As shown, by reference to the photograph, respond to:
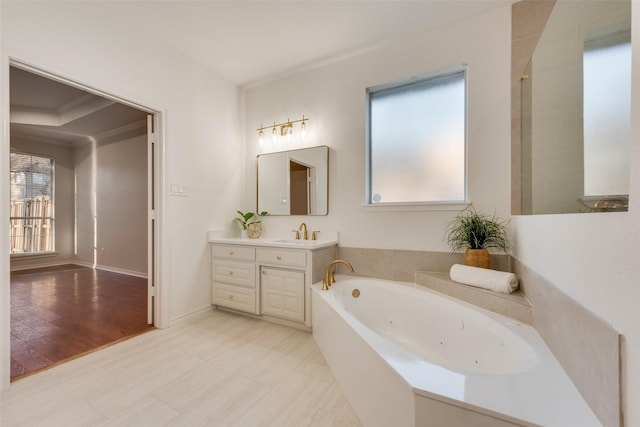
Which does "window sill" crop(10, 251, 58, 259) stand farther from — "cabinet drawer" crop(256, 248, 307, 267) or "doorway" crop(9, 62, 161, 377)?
"cabinet drawer" crop(256, 248, 307, 267)

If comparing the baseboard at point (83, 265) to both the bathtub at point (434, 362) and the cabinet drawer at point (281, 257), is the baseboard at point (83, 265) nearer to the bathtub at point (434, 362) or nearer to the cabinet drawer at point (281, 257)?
the cabinet drawer at point (281, 257)

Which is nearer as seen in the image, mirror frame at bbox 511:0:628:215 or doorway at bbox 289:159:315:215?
mirror frame at bbox 511:0:628:215

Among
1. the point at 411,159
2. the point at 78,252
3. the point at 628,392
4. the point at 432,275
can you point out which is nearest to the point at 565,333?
the point at 628,392

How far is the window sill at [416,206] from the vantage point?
7.02 ft

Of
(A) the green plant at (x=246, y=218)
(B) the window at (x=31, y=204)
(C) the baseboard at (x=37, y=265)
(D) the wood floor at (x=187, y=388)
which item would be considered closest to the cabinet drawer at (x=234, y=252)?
(A) the green plant at (x=246, y=218)

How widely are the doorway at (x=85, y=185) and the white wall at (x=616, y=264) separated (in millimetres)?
3762

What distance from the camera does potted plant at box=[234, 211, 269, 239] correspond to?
3.01 meters

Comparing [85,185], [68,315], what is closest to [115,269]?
[85,185]

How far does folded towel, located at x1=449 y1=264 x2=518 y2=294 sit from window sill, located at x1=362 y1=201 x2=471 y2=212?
0.52m

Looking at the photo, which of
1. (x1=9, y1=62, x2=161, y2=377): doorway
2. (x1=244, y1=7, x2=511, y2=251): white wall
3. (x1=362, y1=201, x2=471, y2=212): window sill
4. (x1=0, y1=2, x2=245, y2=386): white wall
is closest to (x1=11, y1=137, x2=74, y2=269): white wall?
(x1=9, y1=62, x2=161, y2=377): doorway

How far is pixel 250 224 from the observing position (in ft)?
9.98

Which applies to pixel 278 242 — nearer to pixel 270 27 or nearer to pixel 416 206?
pixel 416 206

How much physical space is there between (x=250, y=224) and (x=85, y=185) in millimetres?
4678

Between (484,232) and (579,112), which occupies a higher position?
(579,112)
